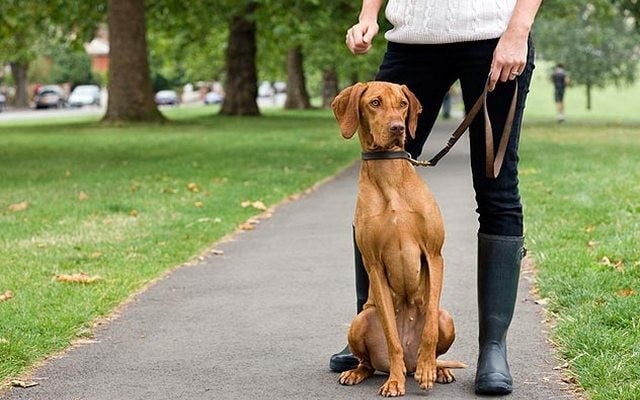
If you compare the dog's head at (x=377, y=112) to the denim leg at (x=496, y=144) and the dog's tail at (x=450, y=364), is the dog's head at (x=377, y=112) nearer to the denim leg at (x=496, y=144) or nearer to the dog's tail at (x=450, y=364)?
the denim leg at (x=496, y=144)

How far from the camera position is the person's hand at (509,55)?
4.18 metres

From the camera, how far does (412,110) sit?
14.0 feet

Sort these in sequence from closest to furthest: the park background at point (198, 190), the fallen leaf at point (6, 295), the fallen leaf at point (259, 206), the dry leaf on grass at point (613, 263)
Result: the park background at point (198, 190)
the fallen leaf at point (6, 295)
the dry leaf on grass at point (613, 263)
the fallen leaf at point (259, 206)

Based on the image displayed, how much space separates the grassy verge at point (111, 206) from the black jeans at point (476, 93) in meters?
2.10

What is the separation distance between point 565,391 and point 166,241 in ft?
16.5

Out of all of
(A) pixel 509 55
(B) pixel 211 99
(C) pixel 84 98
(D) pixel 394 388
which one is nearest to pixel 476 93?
(A) pixel 509 55

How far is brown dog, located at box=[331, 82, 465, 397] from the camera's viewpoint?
419 centimetres

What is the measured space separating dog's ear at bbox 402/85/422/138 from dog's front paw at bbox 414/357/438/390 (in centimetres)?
88

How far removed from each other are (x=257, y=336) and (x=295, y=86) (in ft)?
145

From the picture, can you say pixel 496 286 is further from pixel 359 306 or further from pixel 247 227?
pixel 247 227

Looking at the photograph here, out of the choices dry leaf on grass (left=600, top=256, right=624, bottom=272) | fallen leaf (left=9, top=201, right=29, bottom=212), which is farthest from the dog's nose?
fallen leaf (left=9, top=201, right=29, bottom=212)

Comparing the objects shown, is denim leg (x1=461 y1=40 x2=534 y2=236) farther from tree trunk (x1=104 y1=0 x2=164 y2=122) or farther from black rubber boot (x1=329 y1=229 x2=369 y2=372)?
tree trunk (x1=104 y1=0 x2=164 y2=122)

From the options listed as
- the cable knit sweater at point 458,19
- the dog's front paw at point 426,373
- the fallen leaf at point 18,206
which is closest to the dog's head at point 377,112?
the cable knit sweater at point 458,19

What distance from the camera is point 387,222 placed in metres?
4.20
